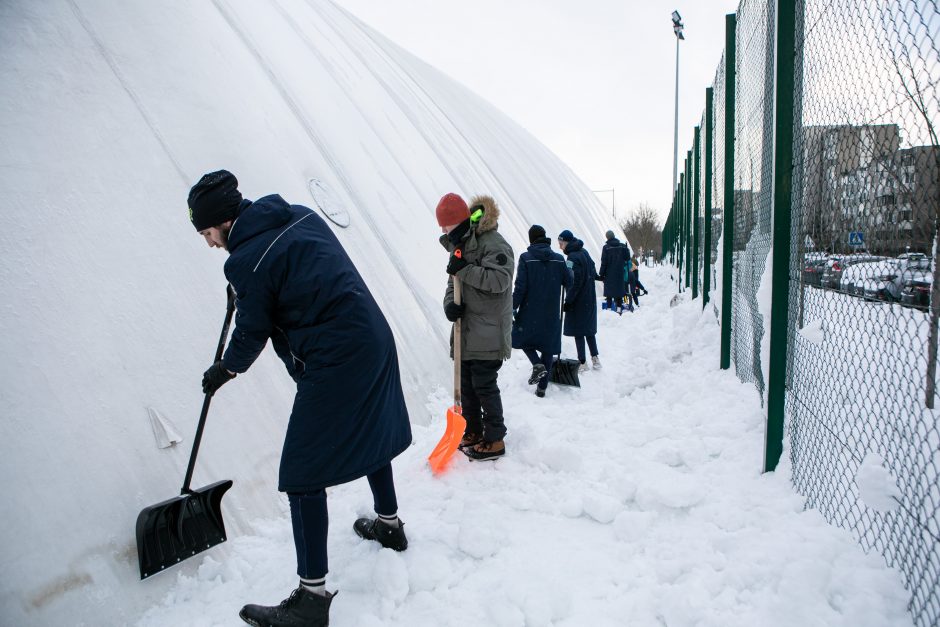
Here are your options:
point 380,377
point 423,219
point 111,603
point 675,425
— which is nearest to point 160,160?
point 380,377

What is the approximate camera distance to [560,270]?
4.96 meters

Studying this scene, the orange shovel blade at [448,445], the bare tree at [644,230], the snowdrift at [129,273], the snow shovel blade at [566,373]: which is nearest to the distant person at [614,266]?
the snow shovel blade at [566,373]

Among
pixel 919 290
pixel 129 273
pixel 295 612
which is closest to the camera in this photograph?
pixel 919 290

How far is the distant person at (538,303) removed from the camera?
4.86 meters

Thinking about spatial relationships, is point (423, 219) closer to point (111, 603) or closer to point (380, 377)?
point (380, 377)

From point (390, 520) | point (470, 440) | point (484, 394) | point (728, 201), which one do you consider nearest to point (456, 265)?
point (484, 394)

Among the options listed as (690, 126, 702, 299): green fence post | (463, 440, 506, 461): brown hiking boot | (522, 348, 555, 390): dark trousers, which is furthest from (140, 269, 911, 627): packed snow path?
(690, 126, 702, 299): green fence post

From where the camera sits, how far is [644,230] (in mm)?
50062

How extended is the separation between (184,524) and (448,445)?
145cm

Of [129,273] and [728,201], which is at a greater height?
[728,201]

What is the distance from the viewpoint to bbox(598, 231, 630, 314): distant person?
9.30 meters

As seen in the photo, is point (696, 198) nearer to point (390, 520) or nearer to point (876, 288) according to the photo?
point (876, 288)

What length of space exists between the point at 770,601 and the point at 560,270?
339 centimetres

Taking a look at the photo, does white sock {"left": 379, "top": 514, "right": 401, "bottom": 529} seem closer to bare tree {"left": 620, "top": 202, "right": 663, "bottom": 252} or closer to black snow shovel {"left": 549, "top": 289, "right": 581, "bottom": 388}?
black snow shovel {"left": 549, "top": 289, "right": 581, "bottom": 388}
